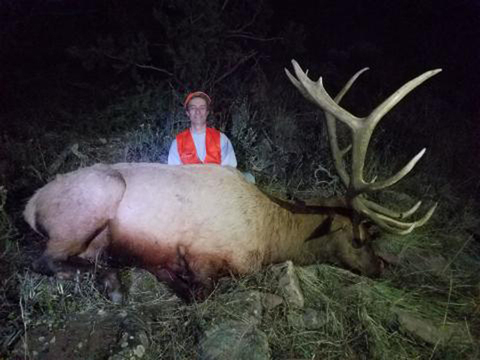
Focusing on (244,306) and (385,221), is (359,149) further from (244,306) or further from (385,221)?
(244,306)

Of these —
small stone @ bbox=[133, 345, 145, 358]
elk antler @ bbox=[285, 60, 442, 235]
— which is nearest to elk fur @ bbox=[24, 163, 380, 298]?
elk antler @ bbox=[285, 60, 442, 235]

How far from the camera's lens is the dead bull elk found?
311cm

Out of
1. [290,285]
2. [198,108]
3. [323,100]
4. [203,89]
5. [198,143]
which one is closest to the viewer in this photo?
[323,100]

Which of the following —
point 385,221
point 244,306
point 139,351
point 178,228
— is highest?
point 385,221

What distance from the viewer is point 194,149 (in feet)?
13.2

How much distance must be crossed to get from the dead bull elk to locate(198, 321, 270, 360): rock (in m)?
0.56

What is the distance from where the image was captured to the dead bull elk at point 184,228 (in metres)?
3.11

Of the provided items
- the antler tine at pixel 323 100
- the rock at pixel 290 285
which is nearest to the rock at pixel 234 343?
the rock at pixel 290 285

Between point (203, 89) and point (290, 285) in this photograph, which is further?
point (203, 89)

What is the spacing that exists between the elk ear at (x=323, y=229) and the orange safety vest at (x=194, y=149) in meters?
1.39

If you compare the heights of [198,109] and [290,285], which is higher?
[198,109]

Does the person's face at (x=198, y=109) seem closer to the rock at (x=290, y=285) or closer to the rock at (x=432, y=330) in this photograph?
the rock at (x=290, y=285)

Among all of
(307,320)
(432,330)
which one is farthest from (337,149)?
(432,330)

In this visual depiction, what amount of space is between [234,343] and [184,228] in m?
1.01
